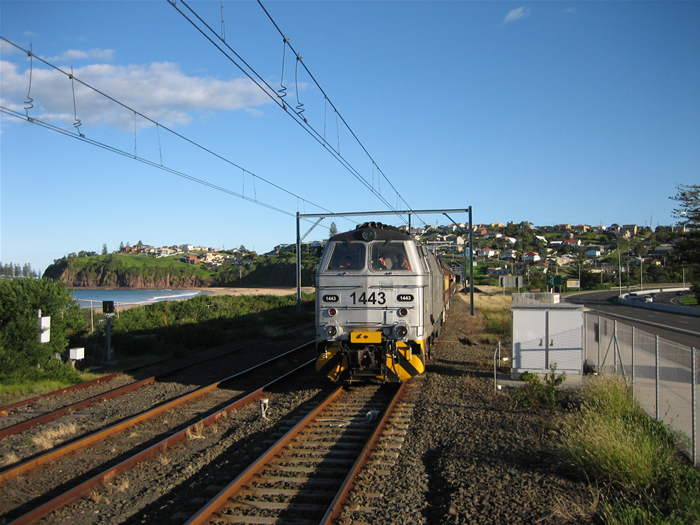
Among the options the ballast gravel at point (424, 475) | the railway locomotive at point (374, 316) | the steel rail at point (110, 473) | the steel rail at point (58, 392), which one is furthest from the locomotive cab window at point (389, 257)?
the steel rail at point (58, 392)

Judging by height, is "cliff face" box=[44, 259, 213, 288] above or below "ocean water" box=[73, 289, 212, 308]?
above

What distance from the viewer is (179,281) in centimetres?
12331

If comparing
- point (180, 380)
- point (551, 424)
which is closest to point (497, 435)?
point (551, 424)

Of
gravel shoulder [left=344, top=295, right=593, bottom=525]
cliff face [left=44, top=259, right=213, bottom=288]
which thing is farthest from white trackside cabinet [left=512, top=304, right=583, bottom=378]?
cliff face [left=44, top=259, right=213, bottom=288]

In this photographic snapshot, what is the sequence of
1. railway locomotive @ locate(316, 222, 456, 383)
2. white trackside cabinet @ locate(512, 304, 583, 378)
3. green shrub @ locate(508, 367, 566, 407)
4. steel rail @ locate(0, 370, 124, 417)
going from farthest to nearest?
white trackside cabinet @ locate(512, 304, 583, 378) < railway locomotive @ locate(316, 222, 456, 383) < steel rail @ locate(0, 370, 124, 417) < green shrub @ locate(508, 367, 566, 407)

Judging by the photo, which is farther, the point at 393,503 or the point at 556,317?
the point at 556,317

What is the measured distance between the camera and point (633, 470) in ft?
18.6

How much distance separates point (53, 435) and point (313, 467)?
4201 mm

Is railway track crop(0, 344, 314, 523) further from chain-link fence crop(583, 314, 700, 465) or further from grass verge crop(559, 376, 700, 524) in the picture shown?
chain-link fence crop(583, 314, 700, 465)

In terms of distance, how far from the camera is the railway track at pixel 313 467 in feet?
17.0

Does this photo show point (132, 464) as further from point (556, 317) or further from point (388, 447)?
point (556, 317)

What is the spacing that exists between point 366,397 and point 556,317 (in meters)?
→ 4.68

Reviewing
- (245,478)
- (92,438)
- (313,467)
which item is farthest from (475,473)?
(92,438)

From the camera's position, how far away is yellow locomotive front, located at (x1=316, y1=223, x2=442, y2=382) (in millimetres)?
10430
